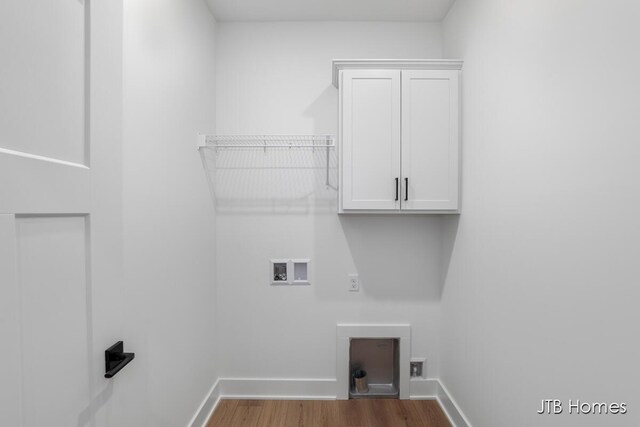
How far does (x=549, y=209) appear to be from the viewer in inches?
46.2

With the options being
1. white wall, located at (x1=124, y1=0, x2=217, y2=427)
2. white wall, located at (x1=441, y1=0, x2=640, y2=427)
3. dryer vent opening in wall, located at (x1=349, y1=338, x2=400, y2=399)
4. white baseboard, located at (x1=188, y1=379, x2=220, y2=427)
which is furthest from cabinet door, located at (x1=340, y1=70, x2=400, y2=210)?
white baseboard, located at (x1=188, y1=379, x2=220, y2=427)

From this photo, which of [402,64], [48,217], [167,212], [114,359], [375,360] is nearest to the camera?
[48,217]

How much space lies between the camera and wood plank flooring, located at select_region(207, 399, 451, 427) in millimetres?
1955

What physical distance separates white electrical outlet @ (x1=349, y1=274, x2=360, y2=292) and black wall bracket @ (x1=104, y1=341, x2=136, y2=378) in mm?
1550

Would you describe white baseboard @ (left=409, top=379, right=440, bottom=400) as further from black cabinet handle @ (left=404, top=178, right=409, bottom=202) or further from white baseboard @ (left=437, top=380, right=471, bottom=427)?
black cabinet handle @ (left=404, top=178, right=409, bottom=202)

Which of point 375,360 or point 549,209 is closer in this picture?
point 549,209

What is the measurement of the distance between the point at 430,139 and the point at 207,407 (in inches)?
86.6

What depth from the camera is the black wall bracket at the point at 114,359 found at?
82 centimetres

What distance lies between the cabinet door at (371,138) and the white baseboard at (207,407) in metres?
1.53

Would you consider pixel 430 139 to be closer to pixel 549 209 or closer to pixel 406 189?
pixel 406 189

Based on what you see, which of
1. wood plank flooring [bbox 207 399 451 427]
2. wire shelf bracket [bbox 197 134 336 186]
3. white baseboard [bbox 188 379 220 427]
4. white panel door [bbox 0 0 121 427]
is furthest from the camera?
wire shelf bracket [bbox 197 134 336 186]

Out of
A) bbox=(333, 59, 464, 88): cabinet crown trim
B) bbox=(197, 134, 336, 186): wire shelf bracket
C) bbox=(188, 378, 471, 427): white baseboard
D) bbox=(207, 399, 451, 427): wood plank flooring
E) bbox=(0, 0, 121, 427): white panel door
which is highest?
bbox=(333, 59, 464, 88): cabinet crown trim

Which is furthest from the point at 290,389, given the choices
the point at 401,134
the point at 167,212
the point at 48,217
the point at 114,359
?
the point at 48,217

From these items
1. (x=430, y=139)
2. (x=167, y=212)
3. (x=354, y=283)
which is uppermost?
(x=430, y=139)
